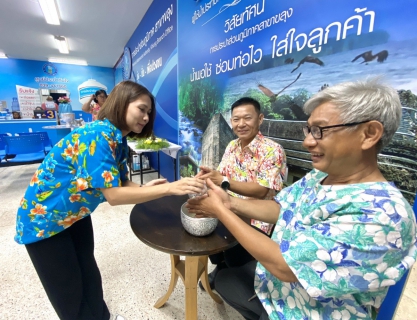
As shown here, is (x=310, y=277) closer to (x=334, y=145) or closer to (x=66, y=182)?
(x=334, y=145)

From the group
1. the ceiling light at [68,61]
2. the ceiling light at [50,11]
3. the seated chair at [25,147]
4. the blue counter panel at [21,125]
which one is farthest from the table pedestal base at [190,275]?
the ceiling light at [68,61]

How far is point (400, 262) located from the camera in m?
0.56

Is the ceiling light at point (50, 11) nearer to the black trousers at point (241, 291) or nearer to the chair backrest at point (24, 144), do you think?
the chair backrest at point (24, 144)

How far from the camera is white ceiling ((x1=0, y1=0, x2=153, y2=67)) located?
398cm

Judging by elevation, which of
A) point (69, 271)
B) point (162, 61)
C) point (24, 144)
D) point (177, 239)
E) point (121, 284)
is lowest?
point (121, 284)

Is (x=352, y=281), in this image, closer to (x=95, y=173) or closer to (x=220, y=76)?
(x=95, y=173)

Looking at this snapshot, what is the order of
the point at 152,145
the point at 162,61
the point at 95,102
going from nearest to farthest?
the point at 152,145, the point at 162,61, the point at 95,102

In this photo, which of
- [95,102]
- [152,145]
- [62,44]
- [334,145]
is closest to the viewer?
[334,145]

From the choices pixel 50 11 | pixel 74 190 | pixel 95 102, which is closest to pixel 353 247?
pixel 74 190

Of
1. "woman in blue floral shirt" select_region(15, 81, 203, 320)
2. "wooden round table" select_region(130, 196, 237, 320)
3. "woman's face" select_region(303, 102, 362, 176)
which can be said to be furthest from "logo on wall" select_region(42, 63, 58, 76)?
"woman's face" select_region(303, 102, 362, 176)

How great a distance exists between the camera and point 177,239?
93 centimetres

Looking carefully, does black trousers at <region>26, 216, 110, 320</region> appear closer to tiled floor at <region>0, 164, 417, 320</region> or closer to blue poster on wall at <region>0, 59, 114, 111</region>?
tiled floor at <region>0, 164, 417, 320</region>

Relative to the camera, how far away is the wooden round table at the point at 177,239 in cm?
88

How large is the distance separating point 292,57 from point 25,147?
4.47m
